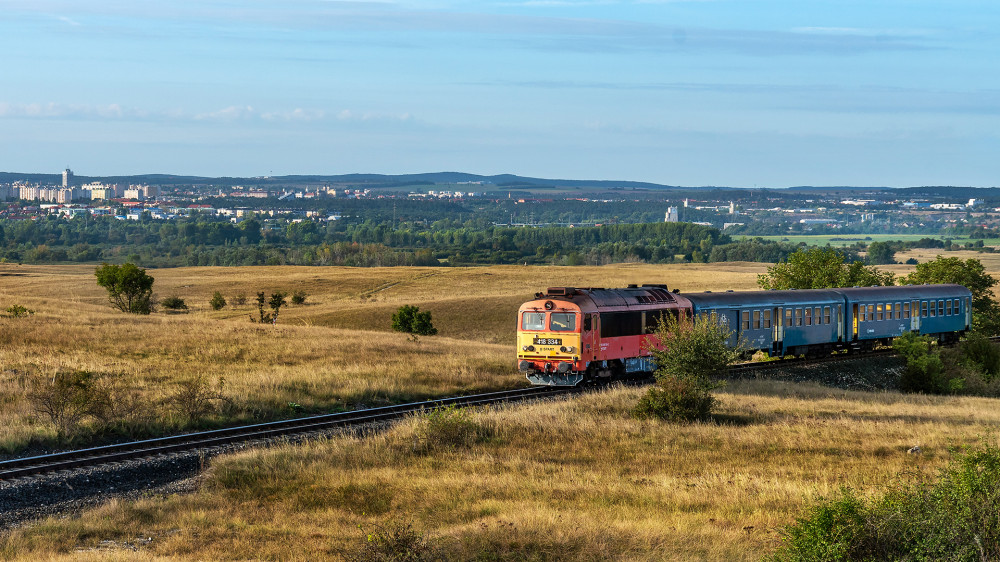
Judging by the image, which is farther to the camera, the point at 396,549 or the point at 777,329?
the point at 777,329

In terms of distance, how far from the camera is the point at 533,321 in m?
35.0

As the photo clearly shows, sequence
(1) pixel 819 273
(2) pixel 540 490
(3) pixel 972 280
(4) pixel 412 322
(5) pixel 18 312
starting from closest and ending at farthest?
1. (2) pixel 540 490
2. (5) pixel 18 312
3. (3) pixel 972 280
4. (4) pixel 412 322
5. (1) pixel 819 273

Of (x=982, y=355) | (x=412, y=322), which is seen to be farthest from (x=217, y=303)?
(x=982, y=355)

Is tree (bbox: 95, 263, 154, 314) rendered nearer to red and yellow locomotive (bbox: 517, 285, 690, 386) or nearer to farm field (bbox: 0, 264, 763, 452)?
farm field (bbox: 0, 264, 763, 452)

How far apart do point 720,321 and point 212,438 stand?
21820mm

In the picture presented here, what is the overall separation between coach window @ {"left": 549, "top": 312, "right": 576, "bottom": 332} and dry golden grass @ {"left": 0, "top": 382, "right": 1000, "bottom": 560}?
18.3ft

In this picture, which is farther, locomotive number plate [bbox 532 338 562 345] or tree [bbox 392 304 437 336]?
tree [bbox 392 304 437 336]

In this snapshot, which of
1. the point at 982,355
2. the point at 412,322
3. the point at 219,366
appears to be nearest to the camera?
the point at 219,366

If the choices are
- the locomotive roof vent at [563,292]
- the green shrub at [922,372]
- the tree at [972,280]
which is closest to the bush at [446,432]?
the locomotive roof vent at [563,292]

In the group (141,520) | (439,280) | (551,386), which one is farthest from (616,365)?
(439,280)

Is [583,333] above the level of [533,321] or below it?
below

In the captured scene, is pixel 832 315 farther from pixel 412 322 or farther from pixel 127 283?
pixel 127 283

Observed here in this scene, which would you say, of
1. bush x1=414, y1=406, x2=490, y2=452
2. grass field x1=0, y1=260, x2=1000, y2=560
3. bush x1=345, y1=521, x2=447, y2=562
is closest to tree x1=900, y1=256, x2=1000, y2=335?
grass field x1=0, y1=260, x2=1000, y2=560

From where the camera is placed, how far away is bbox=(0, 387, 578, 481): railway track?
2103 cm
